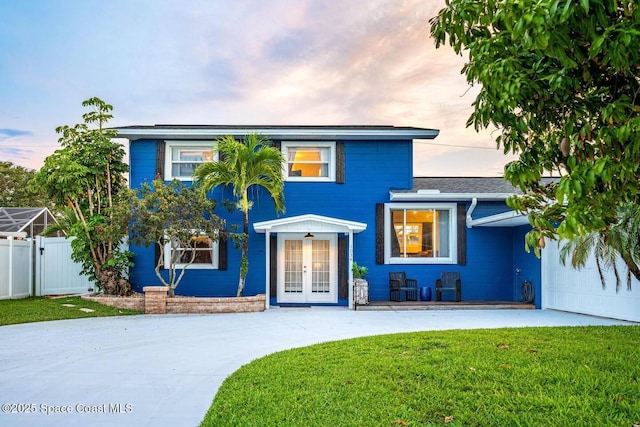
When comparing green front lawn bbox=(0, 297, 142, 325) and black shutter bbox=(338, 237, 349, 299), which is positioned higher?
black shutter bbox=(338, 237, 349, 299)

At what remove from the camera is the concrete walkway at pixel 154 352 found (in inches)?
163

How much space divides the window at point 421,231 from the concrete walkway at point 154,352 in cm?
229

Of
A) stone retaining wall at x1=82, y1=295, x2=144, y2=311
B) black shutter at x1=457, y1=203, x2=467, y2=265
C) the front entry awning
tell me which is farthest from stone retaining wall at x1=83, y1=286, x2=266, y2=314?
black shutter at x1=457, y1=203, x2=467, y2=265

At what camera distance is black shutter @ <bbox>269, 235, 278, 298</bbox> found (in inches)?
486

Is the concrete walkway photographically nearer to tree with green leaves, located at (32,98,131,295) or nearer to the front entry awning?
the front entry awning

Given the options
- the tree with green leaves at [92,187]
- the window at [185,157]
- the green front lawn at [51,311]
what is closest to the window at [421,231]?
the window at [185,157]

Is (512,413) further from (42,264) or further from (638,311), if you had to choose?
(42,264)

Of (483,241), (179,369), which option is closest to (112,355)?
(179,369)

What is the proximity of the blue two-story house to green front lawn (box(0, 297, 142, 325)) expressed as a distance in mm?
1837

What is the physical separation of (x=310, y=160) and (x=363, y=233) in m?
2.66

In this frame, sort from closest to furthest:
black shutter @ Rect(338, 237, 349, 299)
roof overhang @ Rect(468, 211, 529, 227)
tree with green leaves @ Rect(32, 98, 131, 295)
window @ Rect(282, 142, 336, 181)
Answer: roof overhang @ Rect(468, 211, 529, 227), tree with green leaves @ Rect(32, 98, 131, 295), black shutter @ Rect(338, 237, 349, 299), window @ Rect(282, 142, 336, 181)

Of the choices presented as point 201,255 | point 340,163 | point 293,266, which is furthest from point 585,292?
point 201,255

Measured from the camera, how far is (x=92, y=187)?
11.9 m

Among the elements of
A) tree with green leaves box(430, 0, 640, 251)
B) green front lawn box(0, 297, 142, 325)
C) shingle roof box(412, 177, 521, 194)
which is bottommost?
green front lawn box(0, 297, 142, 325)
